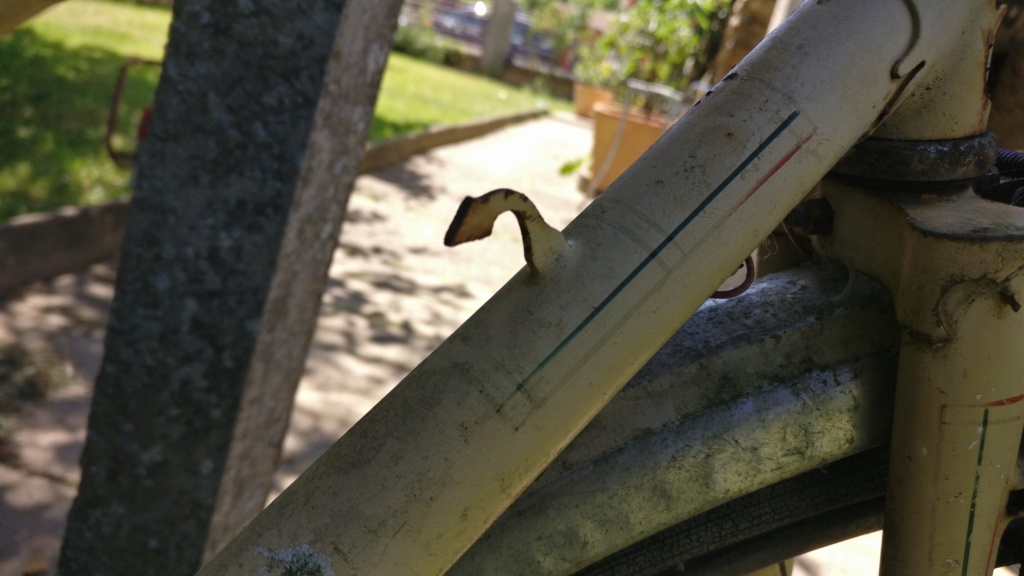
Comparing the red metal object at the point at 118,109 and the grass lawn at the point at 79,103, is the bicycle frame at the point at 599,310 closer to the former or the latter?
the red metal object at the point at 118,109

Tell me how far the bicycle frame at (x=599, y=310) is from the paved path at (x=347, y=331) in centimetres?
198

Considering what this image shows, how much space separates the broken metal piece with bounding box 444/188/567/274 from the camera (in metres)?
0.85

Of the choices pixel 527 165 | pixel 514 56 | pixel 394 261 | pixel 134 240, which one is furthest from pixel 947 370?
pixel 514 56

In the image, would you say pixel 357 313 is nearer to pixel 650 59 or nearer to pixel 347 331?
pixel 347 331

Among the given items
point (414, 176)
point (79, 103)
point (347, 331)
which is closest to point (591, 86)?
point (414, 176)

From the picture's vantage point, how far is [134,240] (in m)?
1.87

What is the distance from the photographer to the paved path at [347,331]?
287 centimetres

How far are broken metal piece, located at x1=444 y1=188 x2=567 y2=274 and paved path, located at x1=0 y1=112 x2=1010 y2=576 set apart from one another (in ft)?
6.97

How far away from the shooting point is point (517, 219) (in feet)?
2.91

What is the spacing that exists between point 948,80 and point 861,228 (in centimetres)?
19

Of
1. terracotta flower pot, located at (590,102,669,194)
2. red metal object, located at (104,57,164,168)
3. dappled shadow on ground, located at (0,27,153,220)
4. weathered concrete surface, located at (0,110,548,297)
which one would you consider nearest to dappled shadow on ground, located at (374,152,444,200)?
terracotta flower pot, located at (590,102,669,194)

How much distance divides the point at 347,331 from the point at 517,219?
3611 mm

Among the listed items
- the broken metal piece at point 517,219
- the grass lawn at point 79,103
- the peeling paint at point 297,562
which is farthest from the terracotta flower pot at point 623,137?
the peeling paint at point 297,562

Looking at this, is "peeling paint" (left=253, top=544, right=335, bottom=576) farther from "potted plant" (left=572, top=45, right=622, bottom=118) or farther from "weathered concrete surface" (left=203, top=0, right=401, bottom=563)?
"potted plant" (left=572, top=45, right=622, bottom=118)
